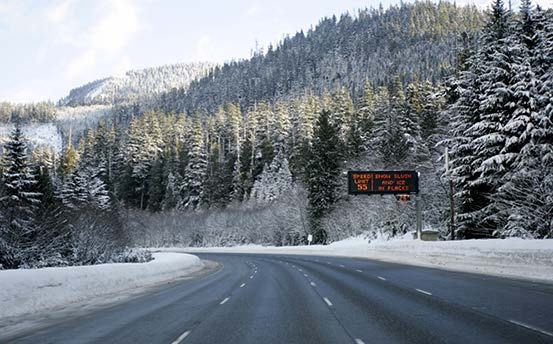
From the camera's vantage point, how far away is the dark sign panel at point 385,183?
133 ft

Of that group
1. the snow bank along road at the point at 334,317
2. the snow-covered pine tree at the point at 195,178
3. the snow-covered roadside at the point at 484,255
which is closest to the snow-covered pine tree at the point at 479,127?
the snow-covered roadside at the point at 484,255

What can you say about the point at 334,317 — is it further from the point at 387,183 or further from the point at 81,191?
the point at 81,191

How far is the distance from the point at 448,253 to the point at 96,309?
69.4ft

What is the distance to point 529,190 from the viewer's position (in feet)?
95.5

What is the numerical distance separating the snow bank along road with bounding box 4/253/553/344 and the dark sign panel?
23.7 meters

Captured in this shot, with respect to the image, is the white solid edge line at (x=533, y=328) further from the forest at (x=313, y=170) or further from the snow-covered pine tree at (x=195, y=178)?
the snow-covered pine tree at (x=195, y=178)

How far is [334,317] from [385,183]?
31089mm

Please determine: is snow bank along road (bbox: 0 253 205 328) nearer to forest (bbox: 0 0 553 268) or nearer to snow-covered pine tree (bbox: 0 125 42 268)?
forest (bbox: 0 0 553 268)

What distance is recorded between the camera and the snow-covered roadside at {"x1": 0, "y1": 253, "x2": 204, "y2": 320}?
12.4 metres

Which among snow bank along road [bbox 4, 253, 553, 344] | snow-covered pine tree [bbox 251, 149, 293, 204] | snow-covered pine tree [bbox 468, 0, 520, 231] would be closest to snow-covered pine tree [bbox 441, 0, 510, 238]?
snow-covered pine tree [bbox 468, 0, 520, 231]

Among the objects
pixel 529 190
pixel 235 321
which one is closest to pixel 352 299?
pixel 235 321

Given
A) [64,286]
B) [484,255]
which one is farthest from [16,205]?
[484,255]

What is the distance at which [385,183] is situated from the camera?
41.0 m

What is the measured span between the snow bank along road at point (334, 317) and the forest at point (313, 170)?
13443mm
